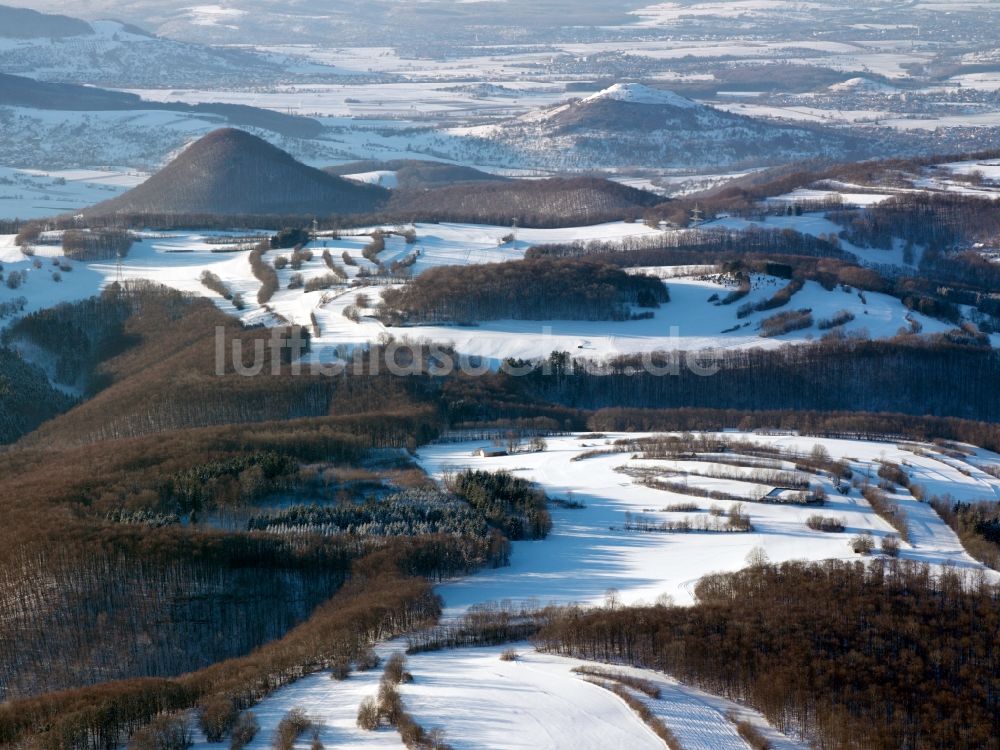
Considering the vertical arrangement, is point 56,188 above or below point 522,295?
above

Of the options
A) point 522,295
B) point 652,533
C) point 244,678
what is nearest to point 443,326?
point 522,295

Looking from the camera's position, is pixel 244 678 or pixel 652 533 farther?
pixel 652 533

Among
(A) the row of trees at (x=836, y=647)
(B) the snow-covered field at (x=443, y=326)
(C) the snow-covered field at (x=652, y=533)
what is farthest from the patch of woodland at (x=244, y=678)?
(B) the snow-covered field at (x=443, y=326)

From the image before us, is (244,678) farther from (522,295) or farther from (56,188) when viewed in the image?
(56,188)

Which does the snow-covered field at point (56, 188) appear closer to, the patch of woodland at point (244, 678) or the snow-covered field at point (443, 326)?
the snow-covered field at point (443, 326)

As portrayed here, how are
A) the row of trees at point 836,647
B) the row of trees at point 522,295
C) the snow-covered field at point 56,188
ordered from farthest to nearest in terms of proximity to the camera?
the snow-covered field at point 56,188, the row of trees at point 522,295, the row of trees at point 836,647

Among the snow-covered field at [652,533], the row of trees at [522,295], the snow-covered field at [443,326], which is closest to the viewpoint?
the snow-covered field at [652,533]

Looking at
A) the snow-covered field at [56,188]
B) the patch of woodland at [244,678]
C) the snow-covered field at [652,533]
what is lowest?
the patch of woodland at [244,678]

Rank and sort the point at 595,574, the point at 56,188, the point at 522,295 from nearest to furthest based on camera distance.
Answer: the point at 595,574 < the point at 522,295 < the point at 56,188

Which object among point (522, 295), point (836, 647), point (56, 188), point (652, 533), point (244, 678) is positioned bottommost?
point (244, 678)

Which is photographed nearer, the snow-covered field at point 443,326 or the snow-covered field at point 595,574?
the snow-covered field at point 595,574
